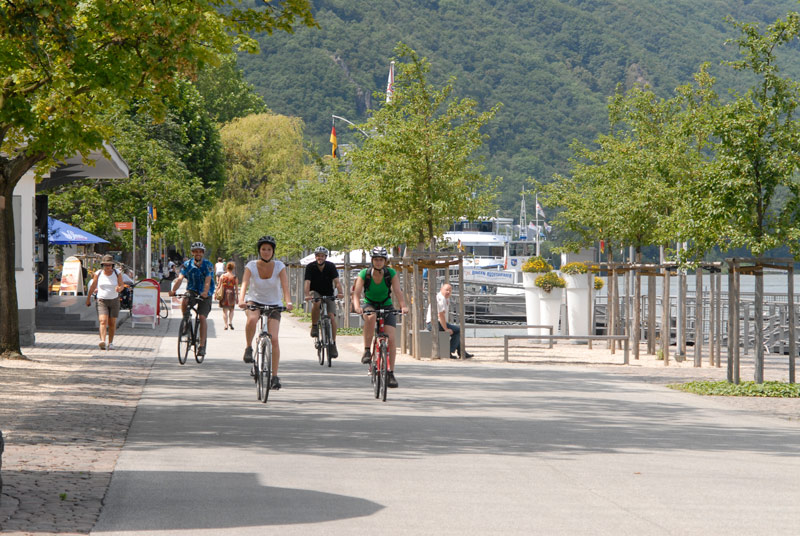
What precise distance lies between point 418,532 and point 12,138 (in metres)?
12.9

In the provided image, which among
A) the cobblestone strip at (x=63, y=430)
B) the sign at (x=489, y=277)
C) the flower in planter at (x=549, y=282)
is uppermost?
the sign at (x=489, y=277)

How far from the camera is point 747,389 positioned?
53.7 feet

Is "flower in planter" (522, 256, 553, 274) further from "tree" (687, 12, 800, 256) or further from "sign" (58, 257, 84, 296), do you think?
"tree" (687, 12, 800, 256)

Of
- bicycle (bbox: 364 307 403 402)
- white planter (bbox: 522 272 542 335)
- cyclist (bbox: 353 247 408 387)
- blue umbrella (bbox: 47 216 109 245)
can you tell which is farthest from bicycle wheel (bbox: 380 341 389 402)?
→ blue umbrella (bbox: 47 216 109 245)

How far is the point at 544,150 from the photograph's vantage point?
132500mm

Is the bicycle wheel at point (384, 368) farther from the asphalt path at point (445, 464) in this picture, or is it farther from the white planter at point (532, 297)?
the white planter at point (532, 297)

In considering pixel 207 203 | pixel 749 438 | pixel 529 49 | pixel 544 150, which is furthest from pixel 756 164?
pixel 529 49

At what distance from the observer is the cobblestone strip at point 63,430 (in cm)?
668

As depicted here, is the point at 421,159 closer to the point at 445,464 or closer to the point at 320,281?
the point at 320,281

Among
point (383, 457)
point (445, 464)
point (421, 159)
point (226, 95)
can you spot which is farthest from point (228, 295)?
point (226, 95)

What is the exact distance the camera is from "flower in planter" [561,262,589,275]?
98.6 ft

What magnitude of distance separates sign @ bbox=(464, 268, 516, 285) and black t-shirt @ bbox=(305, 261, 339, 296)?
46804 mm

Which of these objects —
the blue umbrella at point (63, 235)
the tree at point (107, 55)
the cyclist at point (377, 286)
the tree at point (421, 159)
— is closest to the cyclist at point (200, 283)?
the tree at point (107, 55)

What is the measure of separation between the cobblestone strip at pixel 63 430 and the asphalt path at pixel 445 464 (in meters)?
0.20
